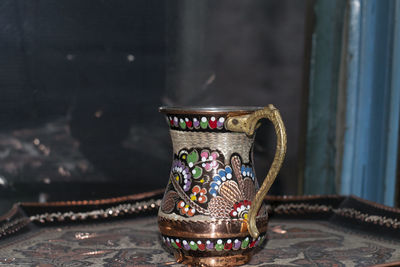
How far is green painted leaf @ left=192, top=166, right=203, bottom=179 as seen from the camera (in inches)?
31.4

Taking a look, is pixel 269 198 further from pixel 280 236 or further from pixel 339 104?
pixel 339 104

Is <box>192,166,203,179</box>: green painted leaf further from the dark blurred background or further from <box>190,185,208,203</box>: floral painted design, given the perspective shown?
the dark blurred background

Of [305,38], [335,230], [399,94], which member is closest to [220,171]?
[335,230]

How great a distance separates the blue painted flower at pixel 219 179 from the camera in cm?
79

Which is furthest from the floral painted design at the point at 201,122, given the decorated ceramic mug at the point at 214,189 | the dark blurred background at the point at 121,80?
the dark blurred background at the point at 121,80

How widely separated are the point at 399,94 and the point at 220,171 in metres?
0.59

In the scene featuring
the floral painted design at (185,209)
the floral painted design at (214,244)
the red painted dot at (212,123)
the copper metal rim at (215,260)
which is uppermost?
the red painted dot at (212,123)

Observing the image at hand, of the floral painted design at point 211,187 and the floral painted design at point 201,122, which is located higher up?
the floral painted design at point 201,122

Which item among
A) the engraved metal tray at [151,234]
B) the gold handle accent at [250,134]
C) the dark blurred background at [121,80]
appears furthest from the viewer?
the dark blurred background at [121,80]

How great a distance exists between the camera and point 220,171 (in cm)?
80

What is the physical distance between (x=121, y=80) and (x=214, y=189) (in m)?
0.60

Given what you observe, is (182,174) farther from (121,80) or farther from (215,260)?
(121,80)

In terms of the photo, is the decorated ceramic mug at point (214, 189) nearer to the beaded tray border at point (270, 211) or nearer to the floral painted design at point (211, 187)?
the floral painted design at point (211, 187)

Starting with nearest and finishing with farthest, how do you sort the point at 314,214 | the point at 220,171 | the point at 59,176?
1. the point at 220,171
2. the point at 314,214
3. the point at 59,176
